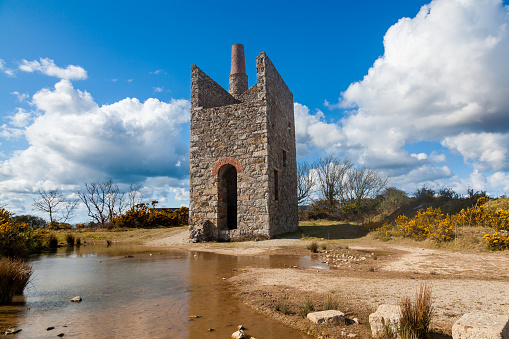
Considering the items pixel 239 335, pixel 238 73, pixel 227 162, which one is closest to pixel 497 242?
pixel 239 335

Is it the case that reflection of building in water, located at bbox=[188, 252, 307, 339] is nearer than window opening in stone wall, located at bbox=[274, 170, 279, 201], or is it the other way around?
reflection of building in water, located at bbox=[188, 252, 307, 339]

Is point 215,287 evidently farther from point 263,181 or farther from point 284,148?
point 284,148

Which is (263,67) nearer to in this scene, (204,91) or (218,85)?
(204,91)

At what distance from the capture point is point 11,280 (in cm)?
481

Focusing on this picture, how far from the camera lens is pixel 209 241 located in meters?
14.5

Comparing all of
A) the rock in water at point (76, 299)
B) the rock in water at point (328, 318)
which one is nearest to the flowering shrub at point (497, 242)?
the rock in water at point (328, 318)

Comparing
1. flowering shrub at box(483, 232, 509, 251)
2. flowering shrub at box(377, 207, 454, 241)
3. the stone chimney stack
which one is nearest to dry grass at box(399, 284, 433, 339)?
flowering shrub at box(483, 232, 509, 251)

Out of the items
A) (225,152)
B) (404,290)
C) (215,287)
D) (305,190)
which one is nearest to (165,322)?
(215,287)

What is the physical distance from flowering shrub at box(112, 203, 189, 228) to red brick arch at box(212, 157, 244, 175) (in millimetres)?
9098

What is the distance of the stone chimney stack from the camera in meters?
20.9

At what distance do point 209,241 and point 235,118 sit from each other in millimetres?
6158

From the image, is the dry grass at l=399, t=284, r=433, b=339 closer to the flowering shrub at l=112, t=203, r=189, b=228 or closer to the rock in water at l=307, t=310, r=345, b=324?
the rock in water at l=307, t=310, r=345, b=324

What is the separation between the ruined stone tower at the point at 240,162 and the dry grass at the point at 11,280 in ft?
30.9

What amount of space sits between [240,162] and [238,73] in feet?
28.8
